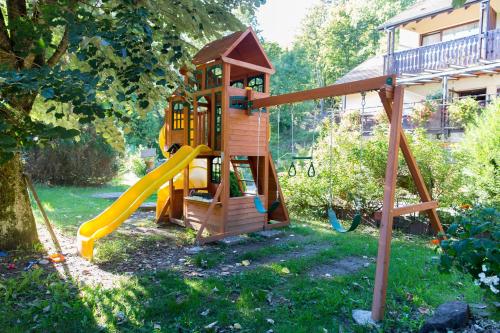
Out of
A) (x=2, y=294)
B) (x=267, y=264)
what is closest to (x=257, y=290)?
Answer: (x=267, y=264)

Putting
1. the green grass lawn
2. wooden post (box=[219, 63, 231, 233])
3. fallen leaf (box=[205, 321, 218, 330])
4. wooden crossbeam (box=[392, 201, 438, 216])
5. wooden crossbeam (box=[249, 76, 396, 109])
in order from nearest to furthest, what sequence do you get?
fallen leaf (box=[205, 321, 218, 330]) → wooden crossbeam (box=[392, 201, 438, 216]) → wooden crossbeam (box=[249, 76, 396, 109]) → wooden post (box=[219, 63, 231, 233]) → the green grass lawn

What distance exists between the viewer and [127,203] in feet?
22.2

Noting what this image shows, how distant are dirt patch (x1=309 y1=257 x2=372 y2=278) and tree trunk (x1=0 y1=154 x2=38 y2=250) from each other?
462 centimetres

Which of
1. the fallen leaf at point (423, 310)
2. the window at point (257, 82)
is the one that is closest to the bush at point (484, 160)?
the fallen leaf at point (423, 310)

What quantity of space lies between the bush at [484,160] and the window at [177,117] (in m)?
6.20

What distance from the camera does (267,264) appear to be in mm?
5492

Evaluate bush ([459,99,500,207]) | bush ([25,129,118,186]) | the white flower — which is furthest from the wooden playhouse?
bush ([25,129,118,186])

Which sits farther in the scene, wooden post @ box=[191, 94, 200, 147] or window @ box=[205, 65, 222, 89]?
wooden post @ box=[191, 94, 200, 147]

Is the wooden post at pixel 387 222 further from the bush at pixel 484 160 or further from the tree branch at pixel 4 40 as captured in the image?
the tree branch at pixel 4 40

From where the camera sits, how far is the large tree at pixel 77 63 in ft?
10.7

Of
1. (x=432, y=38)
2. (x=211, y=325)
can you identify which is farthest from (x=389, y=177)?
(x=432, y=38)

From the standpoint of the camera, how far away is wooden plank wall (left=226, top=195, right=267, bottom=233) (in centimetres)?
720

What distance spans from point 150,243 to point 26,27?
4.31m

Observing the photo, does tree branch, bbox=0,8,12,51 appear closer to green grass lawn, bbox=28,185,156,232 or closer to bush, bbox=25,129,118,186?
green grass lawn, bbox=28,185,156,232
